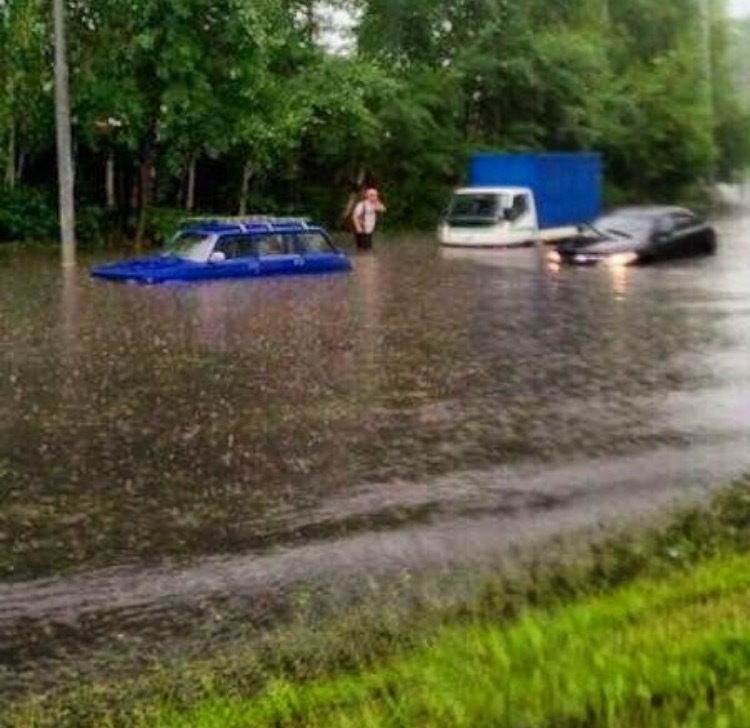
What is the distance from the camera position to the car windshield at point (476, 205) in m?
37.9

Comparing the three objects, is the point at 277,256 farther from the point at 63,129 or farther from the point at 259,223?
the point at 63,129

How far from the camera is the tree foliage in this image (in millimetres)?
→ 31172

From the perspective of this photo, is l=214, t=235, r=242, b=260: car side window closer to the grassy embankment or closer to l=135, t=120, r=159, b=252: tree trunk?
l=135, t=120, r=159, b=252: tree trunk

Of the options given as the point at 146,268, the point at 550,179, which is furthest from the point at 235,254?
the point at 550,179

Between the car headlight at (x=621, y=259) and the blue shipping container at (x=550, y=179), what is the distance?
325 inches

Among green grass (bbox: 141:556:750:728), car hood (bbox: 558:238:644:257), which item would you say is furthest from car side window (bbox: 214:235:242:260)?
green grass (bbox: 141:556:750:728)

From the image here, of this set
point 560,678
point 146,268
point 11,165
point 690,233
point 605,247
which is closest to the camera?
point 560,678

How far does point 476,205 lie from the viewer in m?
38.1

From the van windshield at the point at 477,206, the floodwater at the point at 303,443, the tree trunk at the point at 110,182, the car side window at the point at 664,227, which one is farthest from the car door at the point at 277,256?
the van windshield at the point at 477,206

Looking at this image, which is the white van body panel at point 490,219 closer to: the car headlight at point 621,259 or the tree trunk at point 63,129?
the car headlight at point 621,259

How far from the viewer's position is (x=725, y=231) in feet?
156

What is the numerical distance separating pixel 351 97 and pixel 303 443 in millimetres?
25467

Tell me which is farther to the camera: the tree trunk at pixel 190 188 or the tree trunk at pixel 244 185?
the tree trunk at pixel 190 188

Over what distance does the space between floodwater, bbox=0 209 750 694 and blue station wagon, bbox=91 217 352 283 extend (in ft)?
9.33
